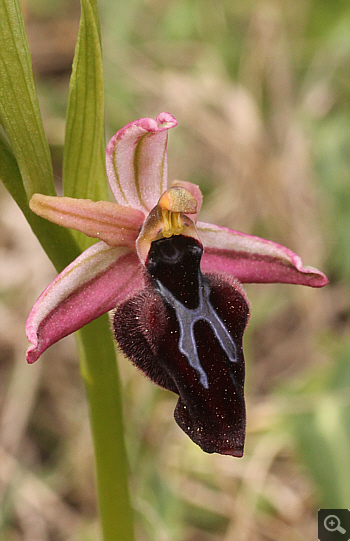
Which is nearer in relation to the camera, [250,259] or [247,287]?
[250,259]

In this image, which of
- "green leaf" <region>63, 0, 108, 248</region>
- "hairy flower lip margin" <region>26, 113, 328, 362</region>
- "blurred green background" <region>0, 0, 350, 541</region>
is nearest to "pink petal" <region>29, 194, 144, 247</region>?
"hairy flower lip margin" <region>26, 113, 328, 362</region>

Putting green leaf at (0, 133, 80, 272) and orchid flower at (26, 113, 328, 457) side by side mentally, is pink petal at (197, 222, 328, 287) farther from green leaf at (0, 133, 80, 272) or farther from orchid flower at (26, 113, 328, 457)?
green leaf at (0, 133, 80, 272)

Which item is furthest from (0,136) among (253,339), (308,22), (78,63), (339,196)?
(308,22)

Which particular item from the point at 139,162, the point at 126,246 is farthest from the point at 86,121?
the point at 126,246

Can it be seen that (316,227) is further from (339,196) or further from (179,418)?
(179,418)

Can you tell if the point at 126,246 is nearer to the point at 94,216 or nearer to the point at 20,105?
the point at 94,216

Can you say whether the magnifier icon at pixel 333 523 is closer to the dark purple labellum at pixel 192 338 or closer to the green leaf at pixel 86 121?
the dark purple labellum at pixel 192 338
